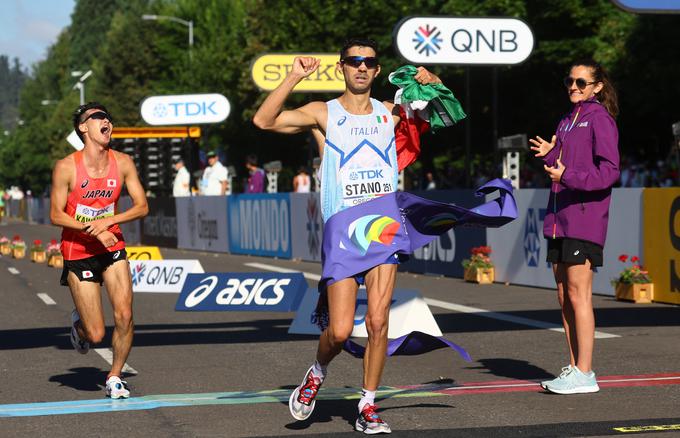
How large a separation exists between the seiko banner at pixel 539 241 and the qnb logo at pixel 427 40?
4897mm

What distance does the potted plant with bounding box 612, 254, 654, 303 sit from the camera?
1507cm

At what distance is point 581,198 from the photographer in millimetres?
8219

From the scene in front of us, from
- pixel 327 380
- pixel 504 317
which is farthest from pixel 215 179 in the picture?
pixel 327 380

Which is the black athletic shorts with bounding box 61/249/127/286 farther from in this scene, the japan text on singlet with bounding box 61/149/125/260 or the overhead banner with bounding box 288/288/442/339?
the overhead banner with bounding box 288/288/442/339

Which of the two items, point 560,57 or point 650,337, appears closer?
point 650,337

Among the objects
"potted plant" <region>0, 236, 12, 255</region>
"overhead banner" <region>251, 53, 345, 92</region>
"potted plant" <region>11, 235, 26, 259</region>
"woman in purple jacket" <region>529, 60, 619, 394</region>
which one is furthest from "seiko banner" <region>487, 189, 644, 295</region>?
"potted plant" <region>0, 236, 12, 255</region>

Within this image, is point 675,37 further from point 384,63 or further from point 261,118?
point 261,118

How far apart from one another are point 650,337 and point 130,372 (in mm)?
4665

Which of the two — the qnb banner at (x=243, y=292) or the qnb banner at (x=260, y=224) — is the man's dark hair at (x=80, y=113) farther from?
the qnb banner at (x=260, y=224)

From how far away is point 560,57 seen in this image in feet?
142

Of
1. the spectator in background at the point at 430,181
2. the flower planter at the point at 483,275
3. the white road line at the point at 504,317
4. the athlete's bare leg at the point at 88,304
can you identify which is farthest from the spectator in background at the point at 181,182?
the athlete's bare leg at the point at 88,304

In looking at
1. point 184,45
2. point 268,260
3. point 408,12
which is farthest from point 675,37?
point 184,45

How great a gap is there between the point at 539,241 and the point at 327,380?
8.98 metres

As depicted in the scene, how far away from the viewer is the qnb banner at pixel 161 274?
17812mm
